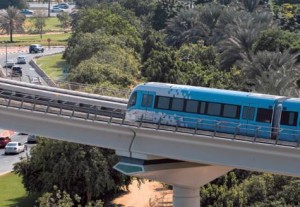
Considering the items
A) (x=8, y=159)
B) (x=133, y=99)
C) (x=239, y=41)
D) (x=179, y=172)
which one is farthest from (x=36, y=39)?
(x=179, y=172)

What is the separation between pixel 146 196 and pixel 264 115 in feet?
50.6

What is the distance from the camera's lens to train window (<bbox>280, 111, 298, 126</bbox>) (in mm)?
33594

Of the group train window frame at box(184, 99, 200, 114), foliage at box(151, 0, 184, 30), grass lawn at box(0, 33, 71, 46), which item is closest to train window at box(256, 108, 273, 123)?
train window frame at box(184, 99, 200, 114)

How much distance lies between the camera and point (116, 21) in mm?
103312

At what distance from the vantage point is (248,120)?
34.8 m

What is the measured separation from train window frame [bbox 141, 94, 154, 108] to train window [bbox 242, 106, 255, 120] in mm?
4659

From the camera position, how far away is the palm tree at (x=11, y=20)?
144m

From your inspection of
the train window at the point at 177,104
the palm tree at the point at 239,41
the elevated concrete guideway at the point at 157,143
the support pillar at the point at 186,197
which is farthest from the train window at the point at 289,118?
the palm tree at the point at 239,41

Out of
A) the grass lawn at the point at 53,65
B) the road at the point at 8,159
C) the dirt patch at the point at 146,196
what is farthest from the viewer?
the grass lawn at the point at 53,65

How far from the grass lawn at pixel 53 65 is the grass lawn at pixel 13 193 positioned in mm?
37542

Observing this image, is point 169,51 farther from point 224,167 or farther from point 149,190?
point 224,167

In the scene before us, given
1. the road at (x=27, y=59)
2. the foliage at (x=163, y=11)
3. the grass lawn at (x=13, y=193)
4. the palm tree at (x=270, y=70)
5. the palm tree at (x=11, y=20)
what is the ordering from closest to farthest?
the grass lawn at (x=13, y=193) < the palm tree at (x=270, y=70) < the road at (x=27, y=59) < the foliage at (x=163, y=11) < the palm tree at (x=11, y=20)

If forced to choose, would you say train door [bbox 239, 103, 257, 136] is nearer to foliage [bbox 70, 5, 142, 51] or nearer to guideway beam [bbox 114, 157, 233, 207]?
guideway beam [bbox 114, 157, 233, 207]

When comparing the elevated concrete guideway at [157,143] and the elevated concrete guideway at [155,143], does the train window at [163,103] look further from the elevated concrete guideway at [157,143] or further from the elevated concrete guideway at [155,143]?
the elevated concrete guideway at [157,143]
